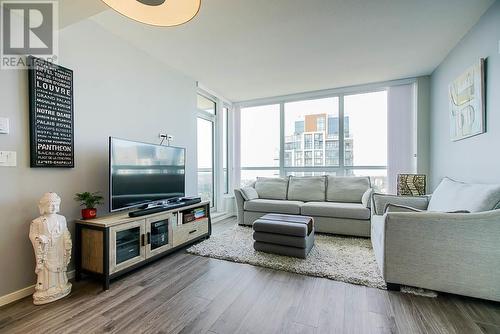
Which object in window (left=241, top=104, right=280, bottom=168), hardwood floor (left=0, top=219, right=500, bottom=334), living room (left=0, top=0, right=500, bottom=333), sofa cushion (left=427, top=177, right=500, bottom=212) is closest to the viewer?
hardwood floor (left=0, top=219, right=500, bottom=334)

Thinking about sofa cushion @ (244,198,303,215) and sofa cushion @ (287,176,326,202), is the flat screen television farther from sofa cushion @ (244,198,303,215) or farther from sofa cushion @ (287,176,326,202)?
sofa cushion @ (287,176,326,202)

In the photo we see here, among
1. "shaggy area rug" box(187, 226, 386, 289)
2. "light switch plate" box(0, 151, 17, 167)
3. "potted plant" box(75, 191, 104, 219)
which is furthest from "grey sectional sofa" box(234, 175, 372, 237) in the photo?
"light switch plate" box(0, 151, 17, 167)

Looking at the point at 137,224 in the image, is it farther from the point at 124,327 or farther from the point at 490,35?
the point at 490,35

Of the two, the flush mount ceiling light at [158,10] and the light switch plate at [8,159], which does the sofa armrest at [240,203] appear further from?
the flush mount ceiling light at [158,10]

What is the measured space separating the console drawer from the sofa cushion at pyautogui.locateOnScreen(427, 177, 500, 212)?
8.90 ft

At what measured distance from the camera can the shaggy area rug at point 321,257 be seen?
211cm

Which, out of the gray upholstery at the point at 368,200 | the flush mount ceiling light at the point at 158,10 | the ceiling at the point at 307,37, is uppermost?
the ceiling at the point at 307,37

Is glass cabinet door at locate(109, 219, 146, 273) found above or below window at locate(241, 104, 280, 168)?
below

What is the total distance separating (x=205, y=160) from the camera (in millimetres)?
4340

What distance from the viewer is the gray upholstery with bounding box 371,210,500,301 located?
5.29 ft

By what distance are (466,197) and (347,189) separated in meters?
1.86

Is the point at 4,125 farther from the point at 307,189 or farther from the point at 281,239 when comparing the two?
the point at 307,189

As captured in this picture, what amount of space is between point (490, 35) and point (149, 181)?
369 cm

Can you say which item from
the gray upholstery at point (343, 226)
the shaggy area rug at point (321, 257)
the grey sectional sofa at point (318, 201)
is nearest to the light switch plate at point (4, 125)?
the shaggy area rug at point (321, 257)
